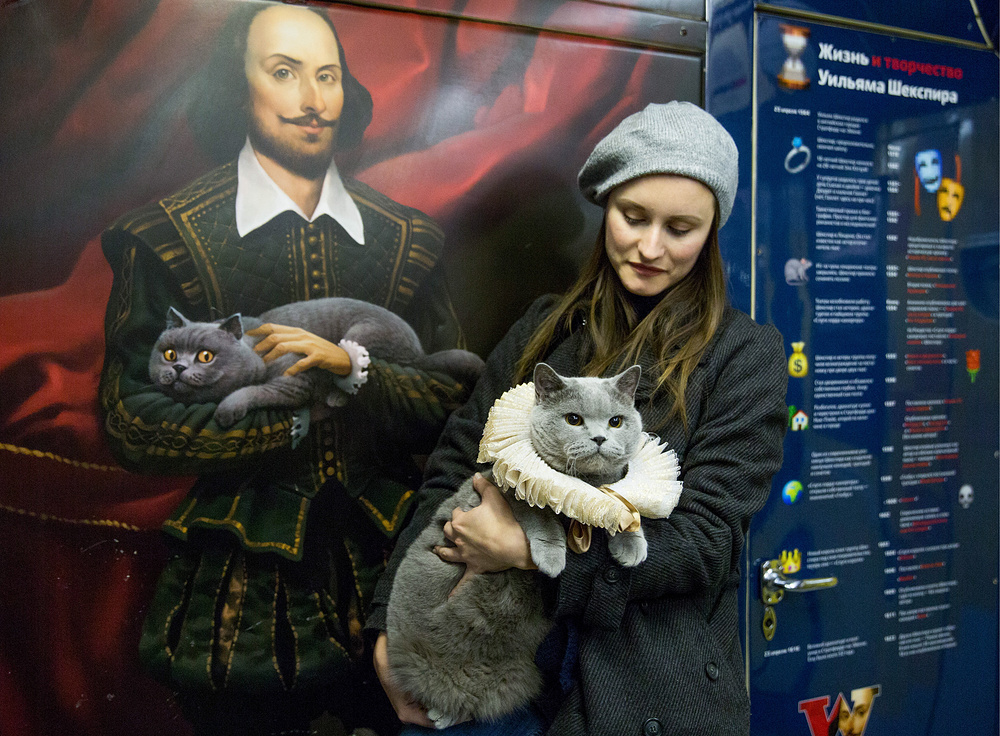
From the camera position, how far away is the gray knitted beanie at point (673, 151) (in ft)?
3.75

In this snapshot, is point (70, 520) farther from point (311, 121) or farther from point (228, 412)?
point (311, 121)

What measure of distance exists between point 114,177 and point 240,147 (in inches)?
10.3

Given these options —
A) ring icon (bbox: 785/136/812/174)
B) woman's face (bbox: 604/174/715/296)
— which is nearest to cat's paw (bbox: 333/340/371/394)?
woman's face (bbox: 604/174/715/296)

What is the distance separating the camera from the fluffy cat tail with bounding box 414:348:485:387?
1.54 metres

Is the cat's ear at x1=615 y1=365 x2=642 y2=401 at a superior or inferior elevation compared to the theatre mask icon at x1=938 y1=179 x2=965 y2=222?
inferior

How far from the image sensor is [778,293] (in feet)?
5.49

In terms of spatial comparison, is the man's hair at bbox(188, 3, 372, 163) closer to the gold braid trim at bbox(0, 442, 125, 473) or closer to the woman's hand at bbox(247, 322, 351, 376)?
the woman's hand at bbox(247, 322, 351, 376)

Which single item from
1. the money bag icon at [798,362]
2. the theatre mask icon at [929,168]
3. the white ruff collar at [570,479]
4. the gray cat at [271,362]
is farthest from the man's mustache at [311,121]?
the theatre mask icon at [929,168]

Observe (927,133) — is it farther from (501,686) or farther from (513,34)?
(501,686)

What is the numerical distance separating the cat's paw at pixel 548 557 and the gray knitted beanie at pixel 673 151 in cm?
68

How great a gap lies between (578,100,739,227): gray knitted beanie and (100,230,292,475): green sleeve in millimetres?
947

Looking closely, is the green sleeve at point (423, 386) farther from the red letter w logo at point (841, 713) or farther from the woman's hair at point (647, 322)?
the red letter w logo at point (841, 713)

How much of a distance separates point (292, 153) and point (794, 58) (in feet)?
4.31

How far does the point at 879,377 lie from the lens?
1.77m
